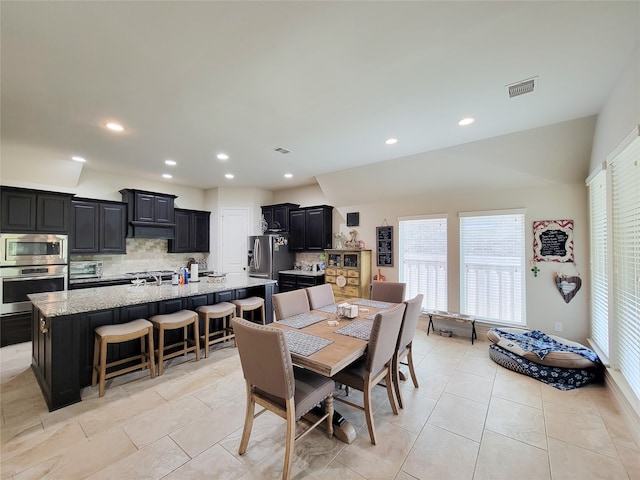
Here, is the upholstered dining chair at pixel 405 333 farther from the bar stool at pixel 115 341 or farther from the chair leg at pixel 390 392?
the bar stool at pixel 115 341

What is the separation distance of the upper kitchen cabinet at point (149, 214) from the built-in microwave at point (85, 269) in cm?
76

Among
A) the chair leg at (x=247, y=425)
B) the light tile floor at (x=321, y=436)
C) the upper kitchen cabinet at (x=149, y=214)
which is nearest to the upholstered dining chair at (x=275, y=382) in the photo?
the chair leg at (x=247, y=425)

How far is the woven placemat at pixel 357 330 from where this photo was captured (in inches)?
86.7

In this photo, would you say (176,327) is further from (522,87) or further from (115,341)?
(522,87)

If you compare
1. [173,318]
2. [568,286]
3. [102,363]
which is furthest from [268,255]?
[568,286]

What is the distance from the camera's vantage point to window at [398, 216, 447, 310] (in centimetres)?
468

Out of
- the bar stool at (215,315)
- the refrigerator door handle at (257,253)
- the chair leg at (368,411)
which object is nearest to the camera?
the chair leg at (368,411)

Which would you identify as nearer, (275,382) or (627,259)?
(275,382)

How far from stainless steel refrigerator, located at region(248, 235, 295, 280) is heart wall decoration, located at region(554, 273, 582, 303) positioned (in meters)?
4.95

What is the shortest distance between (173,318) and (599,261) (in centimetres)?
514

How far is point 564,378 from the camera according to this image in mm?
2811

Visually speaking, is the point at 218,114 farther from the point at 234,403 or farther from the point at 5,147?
the point at 5,147

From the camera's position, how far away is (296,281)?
5887 mm

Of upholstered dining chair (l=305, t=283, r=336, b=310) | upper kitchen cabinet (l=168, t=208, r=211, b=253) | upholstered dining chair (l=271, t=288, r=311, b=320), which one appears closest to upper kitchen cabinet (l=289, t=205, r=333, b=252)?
upper kitchen cabinet (l=168, t=208, r=211, b=253)
